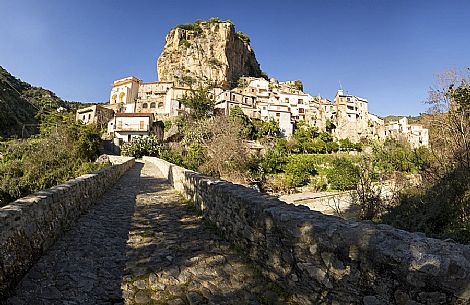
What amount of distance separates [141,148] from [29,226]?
124 feet

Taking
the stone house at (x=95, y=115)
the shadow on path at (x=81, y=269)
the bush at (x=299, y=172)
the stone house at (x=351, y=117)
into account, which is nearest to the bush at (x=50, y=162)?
the shadow on path at (x=81, y=269)

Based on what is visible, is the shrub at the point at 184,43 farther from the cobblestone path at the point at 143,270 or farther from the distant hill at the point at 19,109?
the cobblestone path at the point at 143,270

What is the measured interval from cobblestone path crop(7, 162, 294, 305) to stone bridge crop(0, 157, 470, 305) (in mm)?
15

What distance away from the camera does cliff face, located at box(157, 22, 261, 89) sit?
7650 centimetres

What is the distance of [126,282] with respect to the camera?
3.47 meters

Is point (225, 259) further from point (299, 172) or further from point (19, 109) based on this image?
point (19, 109)

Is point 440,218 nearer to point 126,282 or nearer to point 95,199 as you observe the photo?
point 126,282

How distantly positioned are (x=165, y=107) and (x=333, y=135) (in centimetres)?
3937

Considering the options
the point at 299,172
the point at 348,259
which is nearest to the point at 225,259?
the point at 348,259

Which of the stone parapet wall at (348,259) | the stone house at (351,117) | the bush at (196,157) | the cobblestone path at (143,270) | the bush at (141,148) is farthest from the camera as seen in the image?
the stone house at (351,117)

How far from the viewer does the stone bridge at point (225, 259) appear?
2072mm

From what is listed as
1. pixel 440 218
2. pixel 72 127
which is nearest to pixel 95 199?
pixel 440 218

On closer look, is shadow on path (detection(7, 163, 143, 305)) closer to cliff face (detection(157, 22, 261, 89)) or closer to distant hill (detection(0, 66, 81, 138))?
distant hill (detection(0, 66, 81, 138))

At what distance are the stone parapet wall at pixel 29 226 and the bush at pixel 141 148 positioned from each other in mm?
35312
